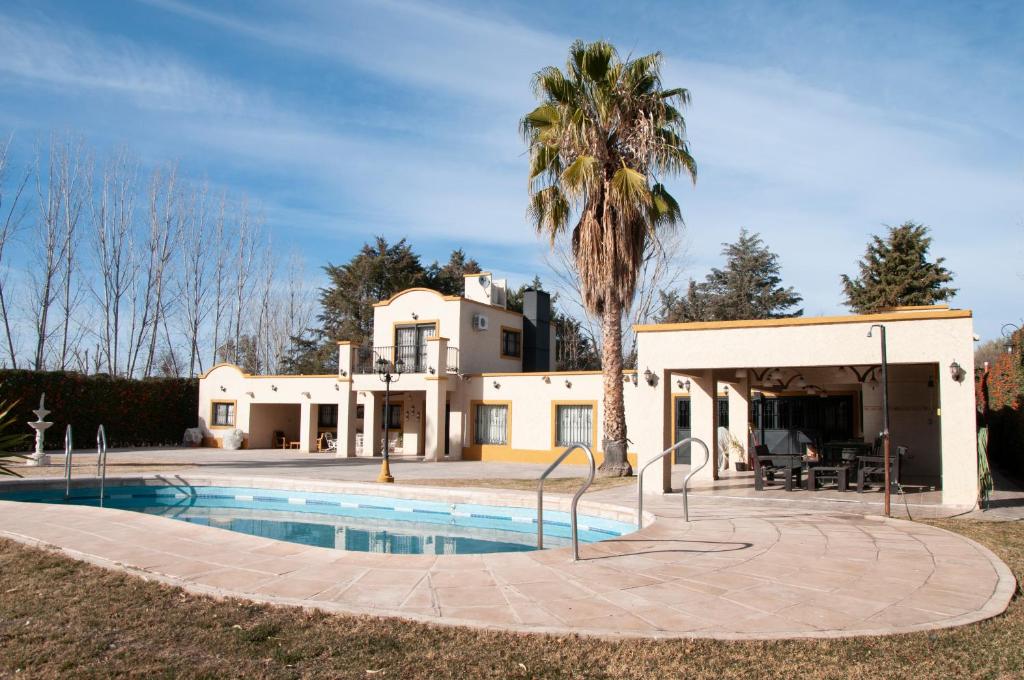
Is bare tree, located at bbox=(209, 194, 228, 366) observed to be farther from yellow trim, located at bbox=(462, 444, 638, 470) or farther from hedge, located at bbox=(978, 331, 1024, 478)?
hedge, located at bbox=(978, 331, 1024, 478)

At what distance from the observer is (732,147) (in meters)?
19.1

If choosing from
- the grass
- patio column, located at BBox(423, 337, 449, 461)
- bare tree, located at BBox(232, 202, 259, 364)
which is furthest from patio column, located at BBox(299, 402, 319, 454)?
the grass

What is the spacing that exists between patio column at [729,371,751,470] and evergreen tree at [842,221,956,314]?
63.0ft

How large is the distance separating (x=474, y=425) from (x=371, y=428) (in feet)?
13.9

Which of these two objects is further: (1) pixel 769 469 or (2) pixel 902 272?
(2) pixel 902 272

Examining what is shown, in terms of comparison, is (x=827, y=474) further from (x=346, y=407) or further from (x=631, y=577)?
(x=346, y=407)

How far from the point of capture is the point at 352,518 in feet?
42.2

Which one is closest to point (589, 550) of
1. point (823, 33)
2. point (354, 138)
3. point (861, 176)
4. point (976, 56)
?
point (823, 33)

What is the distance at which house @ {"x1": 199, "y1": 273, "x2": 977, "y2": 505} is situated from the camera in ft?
38.3

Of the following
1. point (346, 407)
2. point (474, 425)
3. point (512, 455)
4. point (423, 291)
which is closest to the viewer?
point (512, 455)

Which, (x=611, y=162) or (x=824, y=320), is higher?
(x=611, y=162)

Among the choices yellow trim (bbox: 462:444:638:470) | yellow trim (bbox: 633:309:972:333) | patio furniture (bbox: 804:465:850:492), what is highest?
yellow trim (bbox: 633:309:972:333)

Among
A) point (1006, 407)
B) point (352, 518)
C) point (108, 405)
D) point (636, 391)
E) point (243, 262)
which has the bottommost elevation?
point (352, 518)

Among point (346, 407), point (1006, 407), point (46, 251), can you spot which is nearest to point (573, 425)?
point (346, 407)
